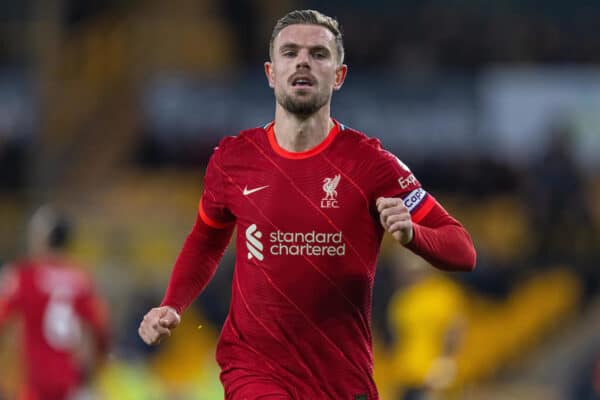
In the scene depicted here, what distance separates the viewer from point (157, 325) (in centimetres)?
504

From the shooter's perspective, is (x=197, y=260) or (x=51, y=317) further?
(x=51, y=317)

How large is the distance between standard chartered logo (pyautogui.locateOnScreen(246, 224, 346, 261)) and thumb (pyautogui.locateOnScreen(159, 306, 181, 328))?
17.0 inches

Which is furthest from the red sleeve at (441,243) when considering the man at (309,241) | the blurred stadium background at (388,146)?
the blurred stadium background at (388,146)

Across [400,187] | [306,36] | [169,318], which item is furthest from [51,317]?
[400,187]


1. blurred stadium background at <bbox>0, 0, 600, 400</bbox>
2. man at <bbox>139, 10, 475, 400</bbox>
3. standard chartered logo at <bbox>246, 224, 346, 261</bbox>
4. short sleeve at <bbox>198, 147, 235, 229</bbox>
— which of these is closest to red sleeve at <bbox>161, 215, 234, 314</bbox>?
short sleeve at <bbox>198, 147, 235, 229</bbox>

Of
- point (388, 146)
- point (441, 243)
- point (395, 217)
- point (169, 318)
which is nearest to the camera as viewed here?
point (395, 217)

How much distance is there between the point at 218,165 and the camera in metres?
5.36

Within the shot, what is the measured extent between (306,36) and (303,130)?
0.36 metres

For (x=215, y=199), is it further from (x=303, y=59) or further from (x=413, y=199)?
(x=413, y=199)

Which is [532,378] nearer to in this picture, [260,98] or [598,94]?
[598,94]

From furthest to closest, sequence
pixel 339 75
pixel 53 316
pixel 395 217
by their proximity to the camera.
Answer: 1. pixel 53 316
2. pixel 339 75
3. pixel 395 217

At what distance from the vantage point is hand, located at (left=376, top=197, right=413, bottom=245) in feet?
14.9

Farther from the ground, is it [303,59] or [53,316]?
[303,59]

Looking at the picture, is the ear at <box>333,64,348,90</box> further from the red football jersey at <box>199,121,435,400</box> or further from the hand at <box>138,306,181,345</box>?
the hand at <box>138,306,181,345</box>
